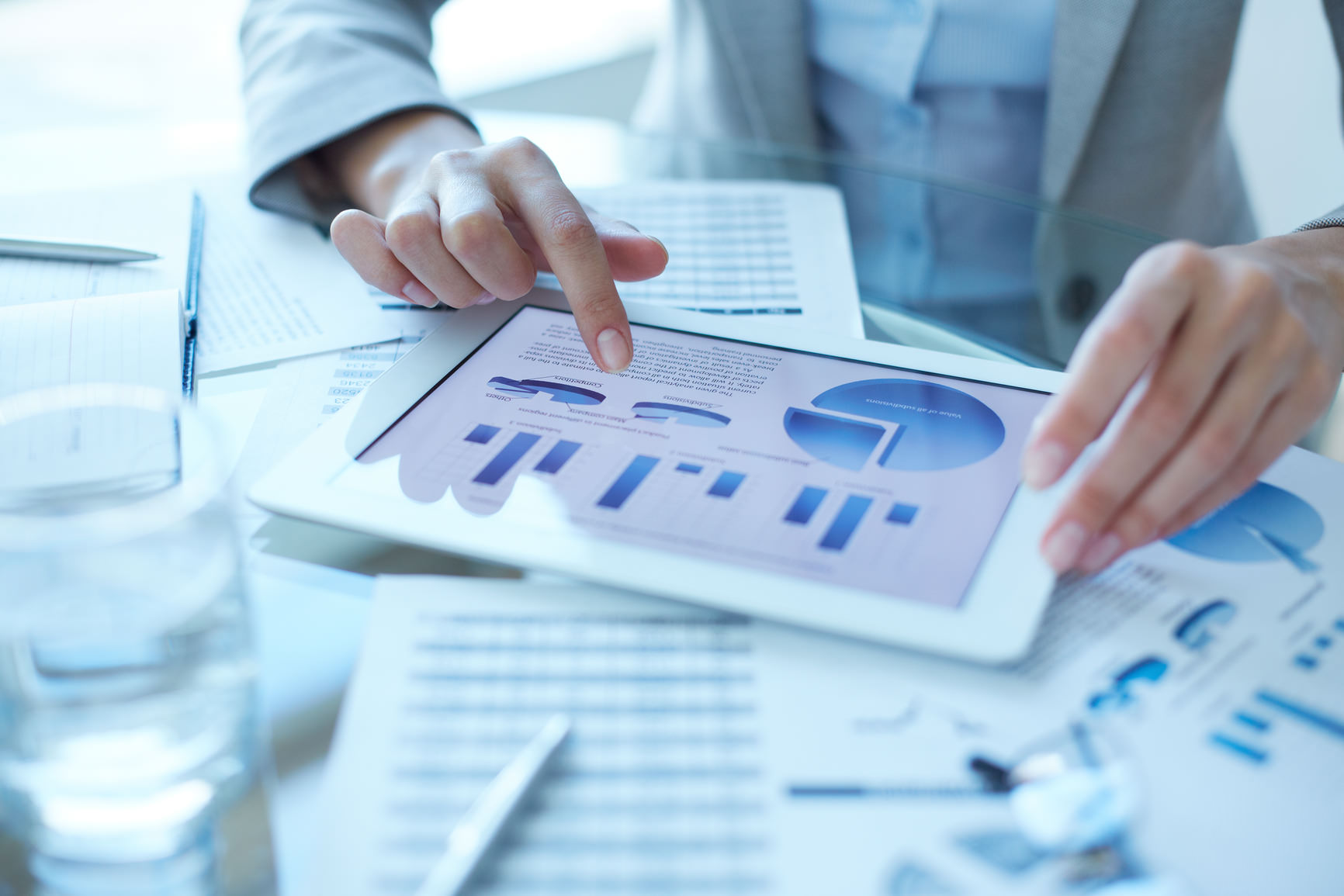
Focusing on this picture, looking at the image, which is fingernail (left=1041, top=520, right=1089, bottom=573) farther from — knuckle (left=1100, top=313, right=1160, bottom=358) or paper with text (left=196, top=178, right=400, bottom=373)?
paper with text (left=196, top=178, right=400, bottom=373)

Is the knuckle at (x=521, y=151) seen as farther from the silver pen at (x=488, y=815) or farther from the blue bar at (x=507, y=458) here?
the silver pen at (x=488, y=815)

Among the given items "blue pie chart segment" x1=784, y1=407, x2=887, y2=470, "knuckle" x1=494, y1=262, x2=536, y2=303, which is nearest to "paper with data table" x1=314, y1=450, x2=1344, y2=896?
"blue pie chart segment" x1=784, y1=407, x2=887, y2=470

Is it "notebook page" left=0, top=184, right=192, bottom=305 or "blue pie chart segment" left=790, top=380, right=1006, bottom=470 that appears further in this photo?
"notebook page" left=0, top=184, right=192, bottom=305

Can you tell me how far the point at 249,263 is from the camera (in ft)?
2.12

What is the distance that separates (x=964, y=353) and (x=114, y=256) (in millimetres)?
540

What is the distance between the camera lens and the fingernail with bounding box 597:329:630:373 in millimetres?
493

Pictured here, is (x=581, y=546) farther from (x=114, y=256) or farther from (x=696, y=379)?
(x=114, y=256)

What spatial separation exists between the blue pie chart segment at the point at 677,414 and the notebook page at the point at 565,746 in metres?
0.11

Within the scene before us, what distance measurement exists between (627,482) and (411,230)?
0.74 feet

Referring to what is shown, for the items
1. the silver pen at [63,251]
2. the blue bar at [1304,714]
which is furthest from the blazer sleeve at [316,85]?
the blue bar at [1304,714]

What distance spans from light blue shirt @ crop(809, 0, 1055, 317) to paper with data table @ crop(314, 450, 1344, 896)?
1.37 feet

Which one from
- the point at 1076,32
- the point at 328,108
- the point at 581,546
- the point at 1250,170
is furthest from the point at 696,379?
the point at 1250,170

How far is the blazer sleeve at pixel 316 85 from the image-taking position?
2.29 feet

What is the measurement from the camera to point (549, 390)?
1.59ft
